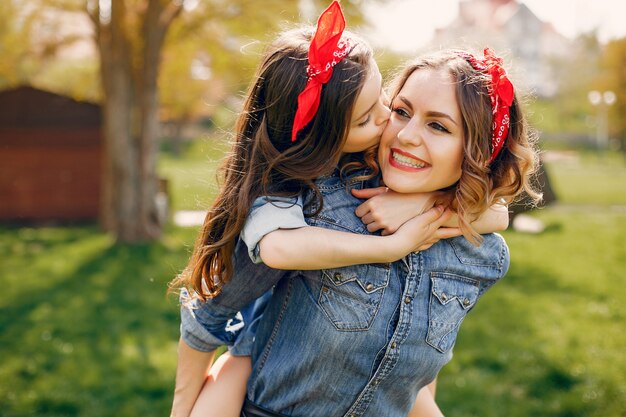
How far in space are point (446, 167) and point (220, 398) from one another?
0.97 meters

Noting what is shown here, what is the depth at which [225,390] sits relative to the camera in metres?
1.96

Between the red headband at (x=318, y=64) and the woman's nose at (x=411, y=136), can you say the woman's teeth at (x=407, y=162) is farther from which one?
the red headband at (x=318, y=64)

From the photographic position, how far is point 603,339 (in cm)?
575

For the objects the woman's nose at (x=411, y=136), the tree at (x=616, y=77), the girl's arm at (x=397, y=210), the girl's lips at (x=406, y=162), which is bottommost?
the tree at (x=616, y=77)

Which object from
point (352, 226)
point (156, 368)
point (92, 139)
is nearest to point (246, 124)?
point (352, 226)

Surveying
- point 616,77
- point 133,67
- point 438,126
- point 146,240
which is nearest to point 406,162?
point 438,126

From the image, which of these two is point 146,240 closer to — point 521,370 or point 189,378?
point 521,370

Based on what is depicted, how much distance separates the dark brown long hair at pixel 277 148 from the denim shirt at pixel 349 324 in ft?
0.27

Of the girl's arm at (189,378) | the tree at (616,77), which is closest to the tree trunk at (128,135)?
the girl's arm at (189,378)

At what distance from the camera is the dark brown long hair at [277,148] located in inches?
71.2

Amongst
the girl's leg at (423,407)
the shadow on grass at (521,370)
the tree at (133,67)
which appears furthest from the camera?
the tree at (133,67)

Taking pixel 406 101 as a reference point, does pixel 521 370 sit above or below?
below

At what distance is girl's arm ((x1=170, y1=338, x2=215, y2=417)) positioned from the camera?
2.01 m

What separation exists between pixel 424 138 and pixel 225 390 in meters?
0.96
